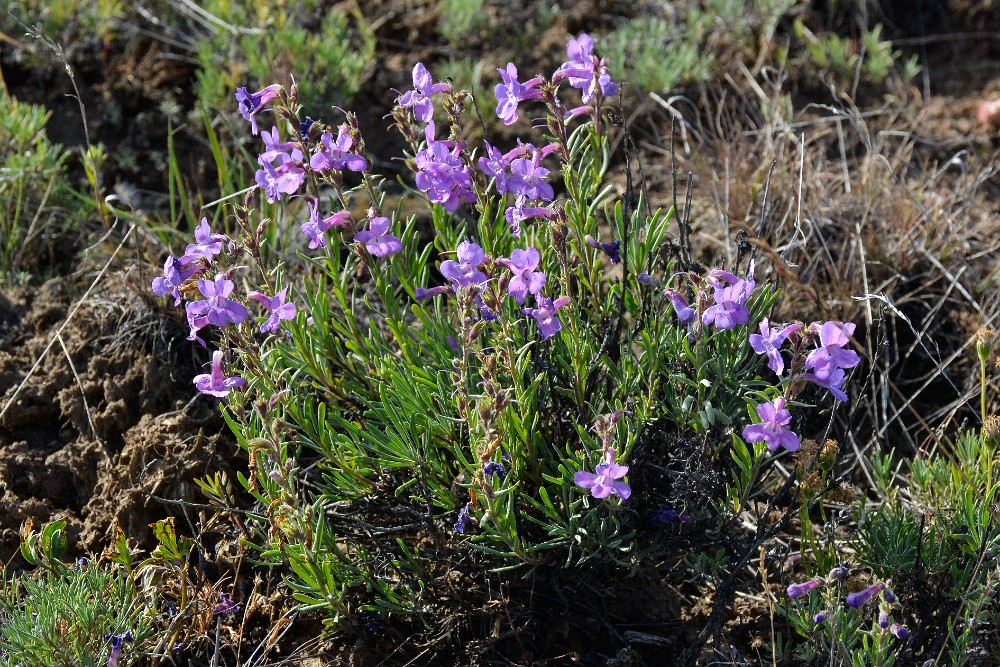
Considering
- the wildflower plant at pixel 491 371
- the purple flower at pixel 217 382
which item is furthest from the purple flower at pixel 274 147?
the purple flower at pixel 217 382

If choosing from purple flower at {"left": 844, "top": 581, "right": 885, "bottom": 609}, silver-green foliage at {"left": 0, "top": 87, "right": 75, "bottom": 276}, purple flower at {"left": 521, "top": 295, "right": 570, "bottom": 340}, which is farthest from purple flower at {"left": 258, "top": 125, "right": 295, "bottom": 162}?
purple flower at {"left": 844, "top": 581, "right": 885, "bottom": 609}

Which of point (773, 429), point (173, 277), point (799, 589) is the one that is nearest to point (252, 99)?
point (173, 277)

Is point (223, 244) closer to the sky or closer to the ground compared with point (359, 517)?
closer to the sky

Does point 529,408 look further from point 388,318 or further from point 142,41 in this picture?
point 142,41

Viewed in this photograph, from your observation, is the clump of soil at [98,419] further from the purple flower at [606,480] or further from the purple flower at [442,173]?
the purple flower at [606,480]

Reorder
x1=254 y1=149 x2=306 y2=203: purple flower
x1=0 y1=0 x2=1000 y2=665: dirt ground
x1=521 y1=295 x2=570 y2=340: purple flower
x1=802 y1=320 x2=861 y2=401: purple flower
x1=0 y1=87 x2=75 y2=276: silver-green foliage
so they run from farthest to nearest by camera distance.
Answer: x1=0 y1=87 x2=75 y2=276: silver-green foliage, x1=0 y1=0 x2=1000 y2=665: dirt ground, x1=254 y1=149 x2=306 y2=203: purple flower, x1=521 y1=295 x2=570 y2=340: purple flower, x1=802 y1=320 x2=861 y2=401: purple flower

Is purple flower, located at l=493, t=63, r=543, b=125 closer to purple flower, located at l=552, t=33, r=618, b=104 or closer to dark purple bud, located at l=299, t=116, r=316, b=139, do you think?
purple flower, located at l=552, t=33, r=618, b=104

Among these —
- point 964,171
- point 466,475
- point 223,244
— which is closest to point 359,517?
point 466,475
